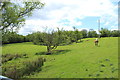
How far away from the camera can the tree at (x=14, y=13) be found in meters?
10.2

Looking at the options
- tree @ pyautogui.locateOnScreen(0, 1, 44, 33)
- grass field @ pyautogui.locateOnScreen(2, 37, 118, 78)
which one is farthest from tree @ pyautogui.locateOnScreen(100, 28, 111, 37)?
tree @ pyautogui.locateOnScreen(0, 1, 44, 33)

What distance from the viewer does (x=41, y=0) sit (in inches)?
542

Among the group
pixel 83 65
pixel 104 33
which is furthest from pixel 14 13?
pixel 104 33

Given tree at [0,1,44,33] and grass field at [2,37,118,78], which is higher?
tree at [0,1,44,33]

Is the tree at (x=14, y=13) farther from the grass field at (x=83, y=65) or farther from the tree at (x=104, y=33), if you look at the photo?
the tree at (x=104, y=33)

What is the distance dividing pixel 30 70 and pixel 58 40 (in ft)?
46.5

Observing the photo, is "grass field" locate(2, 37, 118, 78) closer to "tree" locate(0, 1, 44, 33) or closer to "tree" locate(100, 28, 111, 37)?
"tree" locate(0, 1, 44, 33)

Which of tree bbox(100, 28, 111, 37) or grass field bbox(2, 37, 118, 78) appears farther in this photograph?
tree bbox(100, 28, 111, 37)

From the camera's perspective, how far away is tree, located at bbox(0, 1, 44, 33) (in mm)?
10177

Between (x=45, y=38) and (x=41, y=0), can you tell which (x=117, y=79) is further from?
(x=45, y=38)

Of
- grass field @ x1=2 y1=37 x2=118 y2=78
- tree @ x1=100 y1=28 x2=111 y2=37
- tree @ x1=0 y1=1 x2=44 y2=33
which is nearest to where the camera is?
grass field @ x1=2 y1=37 x2=118 y2=78

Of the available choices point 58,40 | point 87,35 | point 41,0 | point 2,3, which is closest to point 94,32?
point 87,35

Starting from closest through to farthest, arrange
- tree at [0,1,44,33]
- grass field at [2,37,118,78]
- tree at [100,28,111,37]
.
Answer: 1. grass field at [2,37,118,78]
2. tree at [0,1,44,33]
3. tree at [100,28,111,37]

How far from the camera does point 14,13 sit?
10.8 meters
